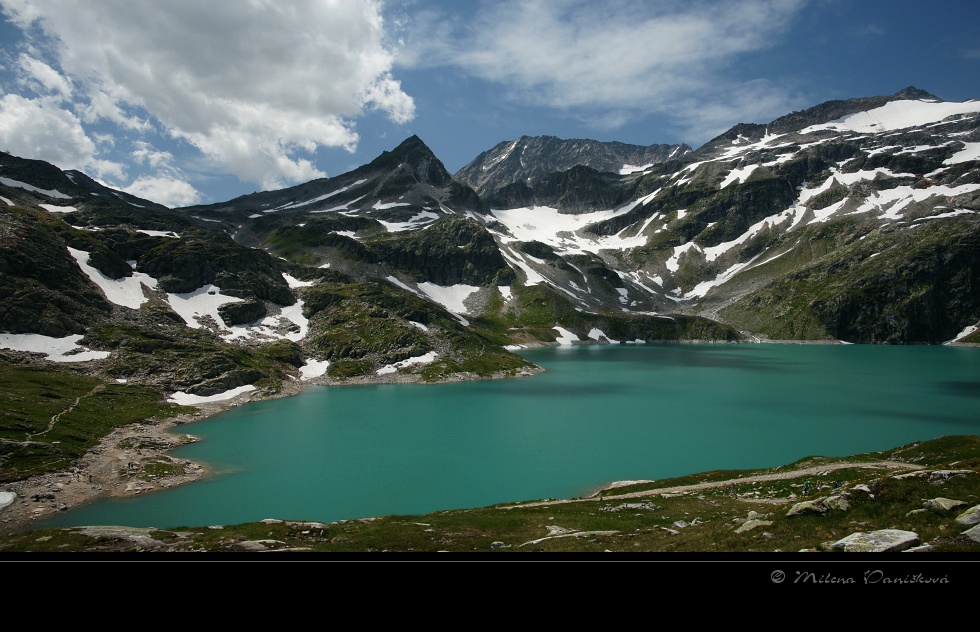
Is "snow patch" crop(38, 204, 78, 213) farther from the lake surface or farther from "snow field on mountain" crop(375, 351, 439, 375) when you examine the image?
the lake surface

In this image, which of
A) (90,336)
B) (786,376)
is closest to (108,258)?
(90,336)

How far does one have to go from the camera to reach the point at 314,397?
91188mm

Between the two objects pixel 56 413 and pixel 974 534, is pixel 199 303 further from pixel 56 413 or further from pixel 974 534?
pixel 974 534

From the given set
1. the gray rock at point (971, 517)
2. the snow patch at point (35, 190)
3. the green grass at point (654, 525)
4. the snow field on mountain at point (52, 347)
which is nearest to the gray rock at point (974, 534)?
the green grass at point (654, 525)

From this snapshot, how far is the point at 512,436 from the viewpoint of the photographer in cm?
6112

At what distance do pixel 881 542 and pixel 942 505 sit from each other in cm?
527

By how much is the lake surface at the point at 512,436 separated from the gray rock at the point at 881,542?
3145cm

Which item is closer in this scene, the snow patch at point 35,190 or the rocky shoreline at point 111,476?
the rocky shoreline at point 111,476

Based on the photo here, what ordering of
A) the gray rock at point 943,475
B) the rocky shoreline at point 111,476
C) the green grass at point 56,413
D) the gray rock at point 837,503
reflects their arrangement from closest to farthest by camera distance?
1. the gray rock at point 837,503
2. the gray rock at point 943,475
3. the rocky shoreline at point 111,476
4. the green grass at point 56,413

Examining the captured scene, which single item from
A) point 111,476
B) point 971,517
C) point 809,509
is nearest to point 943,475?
point 809,509

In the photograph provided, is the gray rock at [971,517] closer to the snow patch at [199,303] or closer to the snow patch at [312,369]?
the snow patch at [312,369]

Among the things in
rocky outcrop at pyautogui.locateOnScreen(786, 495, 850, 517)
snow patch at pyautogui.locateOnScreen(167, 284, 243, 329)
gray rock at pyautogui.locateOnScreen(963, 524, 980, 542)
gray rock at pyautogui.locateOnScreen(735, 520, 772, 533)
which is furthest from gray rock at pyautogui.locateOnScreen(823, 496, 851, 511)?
snow patch at pyautogui.locateOnScreen(167, 284, 243, 329)

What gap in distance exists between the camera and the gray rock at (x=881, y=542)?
29.9ft
